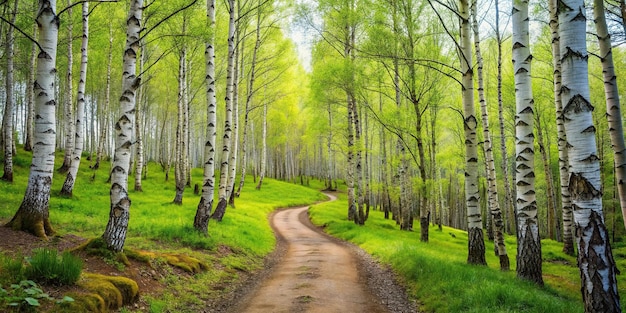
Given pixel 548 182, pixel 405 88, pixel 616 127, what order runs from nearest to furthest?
pixel 616 127
pixel 405 88
pixel 548 182

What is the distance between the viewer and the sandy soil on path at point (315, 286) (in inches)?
242

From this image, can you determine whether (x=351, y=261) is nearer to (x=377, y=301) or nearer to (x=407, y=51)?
(x=377, y=301)

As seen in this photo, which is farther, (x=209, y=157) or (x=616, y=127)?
(x=209, y=157)

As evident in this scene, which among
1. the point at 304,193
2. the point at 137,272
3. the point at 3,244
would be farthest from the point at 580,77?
the point at 304,193

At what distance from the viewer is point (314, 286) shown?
7.36 metres

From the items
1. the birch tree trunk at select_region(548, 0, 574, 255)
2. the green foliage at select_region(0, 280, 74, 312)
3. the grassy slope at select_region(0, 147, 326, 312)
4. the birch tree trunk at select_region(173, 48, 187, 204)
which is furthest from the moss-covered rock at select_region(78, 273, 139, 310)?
the birch tree trunk at select_region(173, 48, 187, 204)

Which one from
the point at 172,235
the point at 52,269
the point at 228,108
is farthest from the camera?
the point at 228,108

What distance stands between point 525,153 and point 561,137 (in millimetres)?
8205

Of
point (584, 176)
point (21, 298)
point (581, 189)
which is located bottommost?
point (21, 298)

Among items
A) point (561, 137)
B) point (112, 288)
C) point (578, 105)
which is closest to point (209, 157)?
point (112, 288)

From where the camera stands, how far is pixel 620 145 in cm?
688

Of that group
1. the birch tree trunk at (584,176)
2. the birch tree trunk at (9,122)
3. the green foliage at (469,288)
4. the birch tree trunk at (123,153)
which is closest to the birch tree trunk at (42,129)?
the birch tree trunk at (123,153)

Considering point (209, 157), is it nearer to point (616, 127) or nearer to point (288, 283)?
point (288, 283)

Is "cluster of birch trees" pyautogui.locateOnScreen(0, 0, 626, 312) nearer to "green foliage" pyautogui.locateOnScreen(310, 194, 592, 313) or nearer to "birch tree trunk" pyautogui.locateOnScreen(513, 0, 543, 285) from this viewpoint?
"birch tree trunk" pyautogui.locateOnScreen(513, 0, 543, 285)
